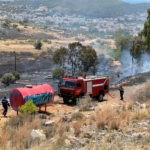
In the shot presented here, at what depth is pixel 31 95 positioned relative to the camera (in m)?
27.8

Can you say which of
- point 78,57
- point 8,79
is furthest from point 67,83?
point 78,57

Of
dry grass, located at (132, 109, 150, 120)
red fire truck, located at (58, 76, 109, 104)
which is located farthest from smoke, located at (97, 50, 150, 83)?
dry grass, located at (132, 109, 150, 120)

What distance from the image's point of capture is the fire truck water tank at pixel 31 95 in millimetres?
27375

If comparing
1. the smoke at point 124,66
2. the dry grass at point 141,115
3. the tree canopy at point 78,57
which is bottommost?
the smoke at point 124,66

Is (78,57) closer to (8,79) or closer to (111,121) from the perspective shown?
(8,79)

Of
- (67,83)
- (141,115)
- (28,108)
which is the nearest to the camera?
(141,115)

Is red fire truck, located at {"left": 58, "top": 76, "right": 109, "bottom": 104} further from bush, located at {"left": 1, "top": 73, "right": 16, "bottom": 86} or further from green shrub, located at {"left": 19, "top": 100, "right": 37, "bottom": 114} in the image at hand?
bush, located at {"left": 1, "top": 73, "right": 16, "bottom": 86}

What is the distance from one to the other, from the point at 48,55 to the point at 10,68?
55.9 feet

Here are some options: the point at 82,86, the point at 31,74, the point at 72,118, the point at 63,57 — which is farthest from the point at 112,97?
the point at 31,74

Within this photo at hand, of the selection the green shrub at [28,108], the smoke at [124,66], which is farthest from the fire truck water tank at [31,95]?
the smoke at [124,66]

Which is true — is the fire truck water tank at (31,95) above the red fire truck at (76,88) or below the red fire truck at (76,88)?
above

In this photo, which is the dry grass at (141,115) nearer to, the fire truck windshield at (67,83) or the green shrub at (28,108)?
the green shrub at (28,108)

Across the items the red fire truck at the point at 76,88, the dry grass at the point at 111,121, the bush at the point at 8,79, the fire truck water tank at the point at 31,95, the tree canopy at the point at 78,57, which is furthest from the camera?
the tree canopy at the point at 78,57

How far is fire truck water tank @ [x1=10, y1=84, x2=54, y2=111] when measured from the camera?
89.8 ft
